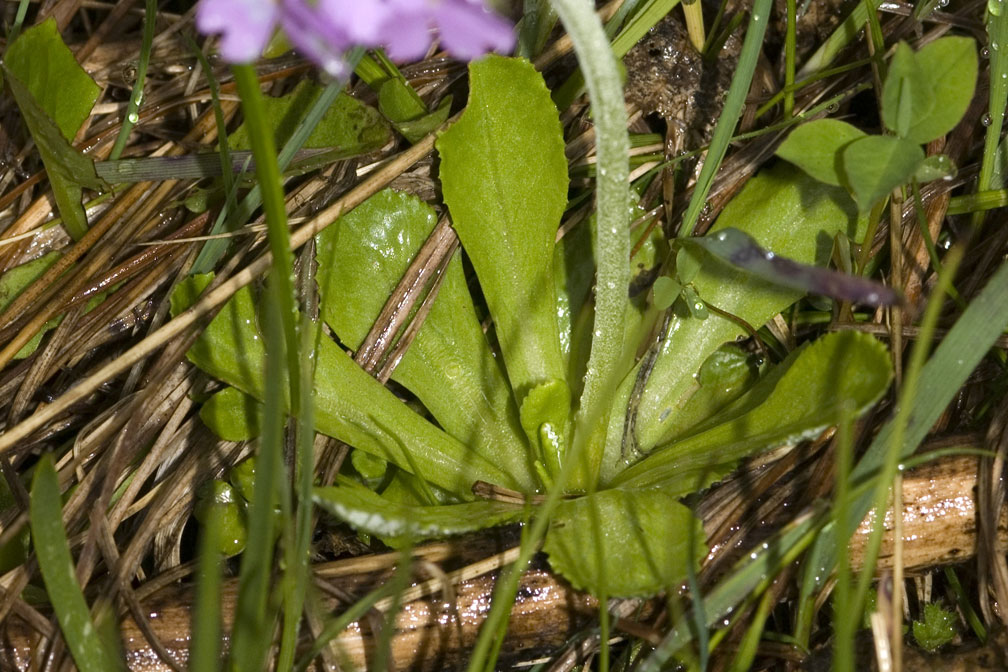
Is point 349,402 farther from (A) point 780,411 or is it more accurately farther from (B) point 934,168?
(B) point 934,168

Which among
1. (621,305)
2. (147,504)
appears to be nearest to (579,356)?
(621,305)

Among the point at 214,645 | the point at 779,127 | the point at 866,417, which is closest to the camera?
the point at 214,645

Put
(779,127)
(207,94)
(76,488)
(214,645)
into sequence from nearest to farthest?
(214,645), (76,488), (779,127), (207,94)

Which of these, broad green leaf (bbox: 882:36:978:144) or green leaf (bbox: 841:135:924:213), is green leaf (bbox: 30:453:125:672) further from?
broad green leaf (bbox: 882:36:978:144)

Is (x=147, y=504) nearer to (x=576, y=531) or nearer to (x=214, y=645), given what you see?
(x=214, y=645)

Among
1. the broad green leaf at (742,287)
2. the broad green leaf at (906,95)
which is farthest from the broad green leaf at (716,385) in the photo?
the broad green leaf at (906,95)

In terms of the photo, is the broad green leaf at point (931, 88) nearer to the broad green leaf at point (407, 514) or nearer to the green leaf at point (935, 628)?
the green leaf at point (935, 628)
